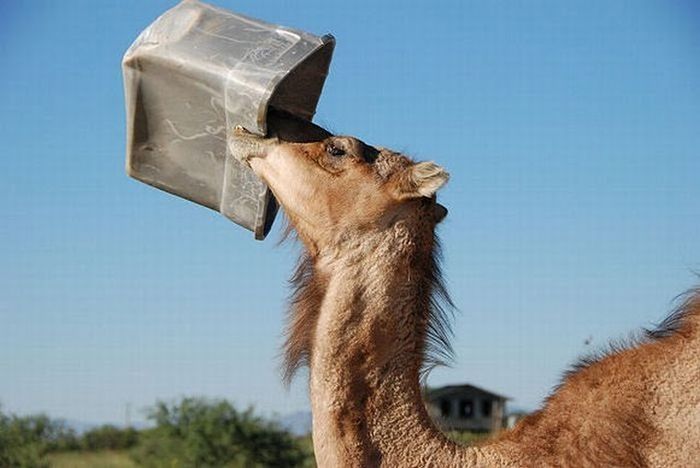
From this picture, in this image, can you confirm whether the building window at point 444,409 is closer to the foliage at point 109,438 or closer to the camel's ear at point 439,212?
the camel's ear at point 439,212

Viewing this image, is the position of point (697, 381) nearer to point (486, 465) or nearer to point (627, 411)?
point (627, 411)

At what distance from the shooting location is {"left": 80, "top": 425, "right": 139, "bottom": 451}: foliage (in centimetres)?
3525

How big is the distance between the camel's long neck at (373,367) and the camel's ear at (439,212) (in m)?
0.35

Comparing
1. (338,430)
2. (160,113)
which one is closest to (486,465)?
(338,430)

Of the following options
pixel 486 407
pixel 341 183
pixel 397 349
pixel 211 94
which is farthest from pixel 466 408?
pixel 397 349

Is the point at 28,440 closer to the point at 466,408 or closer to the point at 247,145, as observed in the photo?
the point at 466,408

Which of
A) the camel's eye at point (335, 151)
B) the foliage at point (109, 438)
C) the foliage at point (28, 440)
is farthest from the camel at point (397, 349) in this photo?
the foliage at point (109, 438)

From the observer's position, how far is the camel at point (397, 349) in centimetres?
544

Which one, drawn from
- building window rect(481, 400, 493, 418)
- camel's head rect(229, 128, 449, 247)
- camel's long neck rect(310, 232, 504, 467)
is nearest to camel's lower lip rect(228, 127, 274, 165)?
camel's head rect(229, 128, 449, 247)

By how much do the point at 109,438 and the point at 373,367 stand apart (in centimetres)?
3210

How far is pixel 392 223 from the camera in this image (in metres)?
5.91

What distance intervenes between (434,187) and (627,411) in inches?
53.6

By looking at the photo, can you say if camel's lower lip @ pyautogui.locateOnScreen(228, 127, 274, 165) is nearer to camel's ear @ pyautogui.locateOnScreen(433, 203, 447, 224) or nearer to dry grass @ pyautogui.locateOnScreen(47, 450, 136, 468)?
camel's ear @ pyautogui.locateOnScreen(433, 203, 447, 224)

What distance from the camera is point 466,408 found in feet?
132
